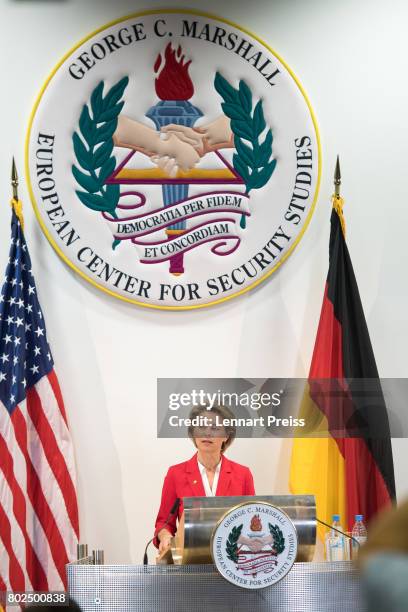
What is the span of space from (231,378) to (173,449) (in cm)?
47

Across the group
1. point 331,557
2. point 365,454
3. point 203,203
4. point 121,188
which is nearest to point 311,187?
point 203,203

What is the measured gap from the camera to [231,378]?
443cm

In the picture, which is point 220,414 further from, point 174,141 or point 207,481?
point 174,141

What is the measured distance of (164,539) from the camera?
3.47 metres

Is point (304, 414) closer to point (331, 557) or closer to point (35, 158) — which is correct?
point (331, 557)

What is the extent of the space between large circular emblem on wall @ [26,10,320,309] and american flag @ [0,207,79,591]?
0.41m

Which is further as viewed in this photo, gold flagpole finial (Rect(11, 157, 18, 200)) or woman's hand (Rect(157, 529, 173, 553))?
gold flagpole finial (Rect(11, 157, 18, 200))

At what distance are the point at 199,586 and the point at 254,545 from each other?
8.9 inches

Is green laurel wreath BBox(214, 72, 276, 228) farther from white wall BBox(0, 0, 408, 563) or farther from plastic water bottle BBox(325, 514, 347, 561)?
plastic water bottle BBox(325, 514, 347, 561)

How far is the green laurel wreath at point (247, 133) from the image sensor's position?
4555 mm

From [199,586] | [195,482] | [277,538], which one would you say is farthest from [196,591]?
[195,482]

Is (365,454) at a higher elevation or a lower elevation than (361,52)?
lower

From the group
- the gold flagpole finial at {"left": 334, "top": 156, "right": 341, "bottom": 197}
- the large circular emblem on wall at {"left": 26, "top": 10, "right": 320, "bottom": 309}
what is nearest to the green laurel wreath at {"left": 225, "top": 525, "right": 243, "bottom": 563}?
the large circular emblem on wall at {"left": 26, "top": 10, "right": 320, "bottom": 309}

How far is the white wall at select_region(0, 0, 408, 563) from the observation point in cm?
440
